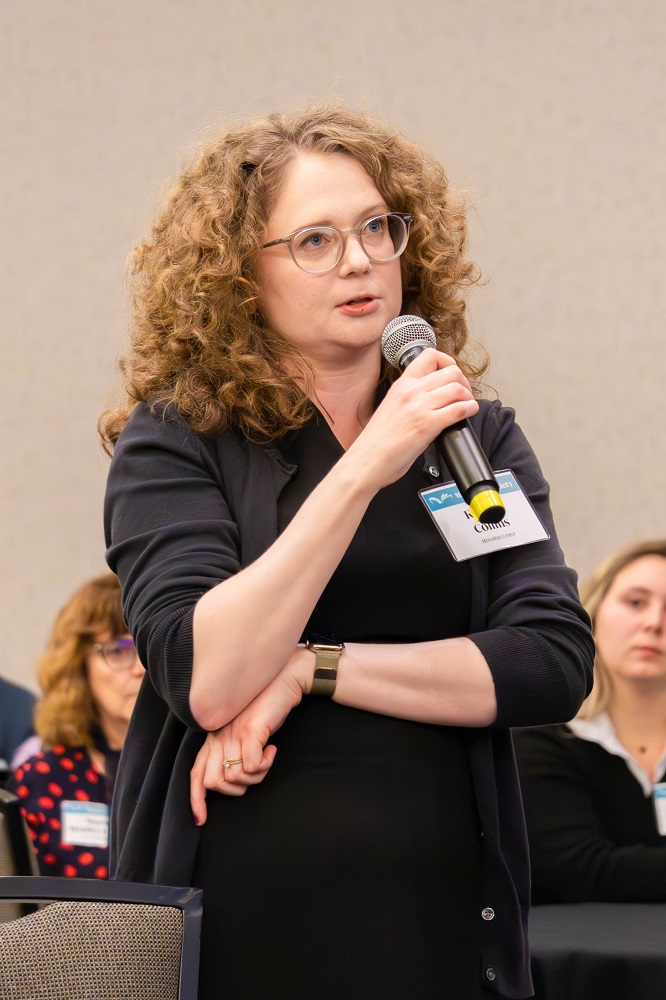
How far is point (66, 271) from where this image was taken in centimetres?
471

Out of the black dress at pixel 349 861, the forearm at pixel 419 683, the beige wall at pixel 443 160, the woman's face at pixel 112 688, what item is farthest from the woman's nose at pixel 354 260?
the beige wall at pixel 443 160

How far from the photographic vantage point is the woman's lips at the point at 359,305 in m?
1.34

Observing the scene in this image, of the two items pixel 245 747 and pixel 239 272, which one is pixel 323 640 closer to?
pixel 245 747

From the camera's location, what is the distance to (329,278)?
1.34 metres

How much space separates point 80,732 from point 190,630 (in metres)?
2.01

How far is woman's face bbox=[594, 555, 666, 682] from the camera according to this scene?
2826 millimetres

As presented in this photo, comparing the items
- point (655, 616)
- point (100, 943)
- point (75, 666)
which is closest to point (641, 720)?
point (655, 616)

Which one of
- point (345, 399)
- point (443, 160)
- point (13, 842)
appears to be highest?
point (443, 160)

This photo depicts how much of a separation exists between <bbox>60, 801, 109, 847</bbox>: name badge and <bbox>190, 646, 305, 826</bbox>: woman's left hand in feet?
5.86

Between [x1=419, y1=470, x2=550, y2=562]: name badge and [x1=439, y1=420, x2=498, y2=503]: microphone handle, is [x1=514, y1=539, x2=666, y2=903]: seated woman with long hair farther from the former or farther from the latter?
[x1=439, y1=420, x2=498, y2=503]: microphone handle

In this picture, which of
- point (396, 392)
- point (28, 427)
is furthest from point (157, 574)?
point (28, 427)

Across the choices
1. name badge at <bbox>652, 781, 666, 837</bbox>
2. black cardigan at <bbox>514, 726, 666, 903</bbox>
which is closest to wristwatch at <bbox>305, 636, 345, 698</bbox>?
black cardigan at <bbox>514, 726, 666, 903</bbox>

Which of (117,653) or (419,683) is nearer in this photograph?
(419,683)

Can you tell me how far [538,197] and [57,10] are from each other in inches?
84.0
